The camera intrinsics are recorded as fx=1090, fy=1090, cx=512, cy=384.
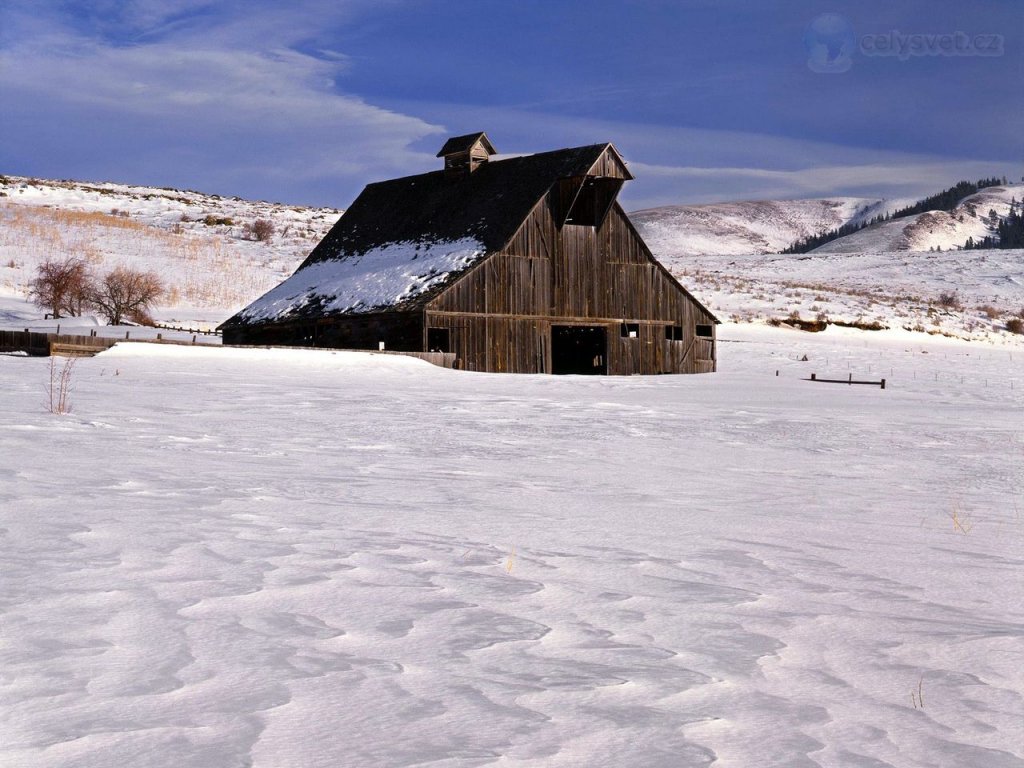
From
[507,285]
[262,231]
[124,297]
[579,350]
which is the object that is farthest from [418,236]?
[262,231]

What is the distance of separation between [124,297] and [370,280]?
1973 cm

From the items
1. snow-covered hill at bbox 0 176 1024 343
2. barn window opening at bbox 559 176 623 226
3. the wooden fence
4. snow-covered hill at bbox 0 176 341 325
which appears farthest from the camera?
snow-covered hill at bbox 0 176 1024 343

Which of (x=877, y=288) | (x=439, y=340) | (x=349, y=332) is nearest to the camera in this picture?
(x=439, y=340)

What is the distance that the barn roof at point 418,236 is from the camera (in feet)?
107

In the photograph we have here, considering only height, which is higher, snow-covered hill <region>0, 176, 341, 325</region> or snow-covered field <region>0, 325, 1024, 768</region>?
snow-covered hill <region>0, 176, 341, 325</region>

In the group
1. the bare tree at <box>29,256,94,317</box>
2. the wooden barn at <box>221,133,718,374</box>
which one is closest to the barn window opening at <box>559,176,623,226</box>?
the wooden barn at <box>221,133,718,374</box>

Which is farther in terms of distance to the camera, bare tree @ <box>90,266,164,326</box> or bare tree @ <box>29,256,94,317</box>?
bare tree @ <box>90,266,164,326</box>

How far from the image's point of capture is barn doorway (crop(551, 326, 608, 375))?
35.2 metres

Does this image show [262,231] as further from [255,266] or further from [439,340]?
[439,340]

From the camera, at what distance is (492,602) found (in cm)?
457

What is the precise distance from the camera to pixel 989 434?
14258 mm

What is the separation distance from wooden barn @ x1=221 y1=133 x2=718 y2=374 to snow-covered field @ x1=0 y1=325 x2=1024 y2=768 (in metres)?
20.7

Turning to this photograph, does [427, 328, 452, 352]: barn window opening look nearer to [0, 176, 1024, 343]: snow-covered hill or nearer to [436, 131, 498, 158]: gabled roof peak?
[436, 131, 498, 158]: gabled roof peak

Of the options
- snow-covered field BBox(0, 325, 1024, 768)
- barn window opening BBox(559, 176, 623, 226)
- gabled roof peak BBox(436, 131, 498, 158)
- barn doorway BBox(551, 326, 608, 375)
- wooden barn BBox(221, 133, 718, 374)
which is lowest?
snow-covered field BBox(0, 325, 1024, 768)
